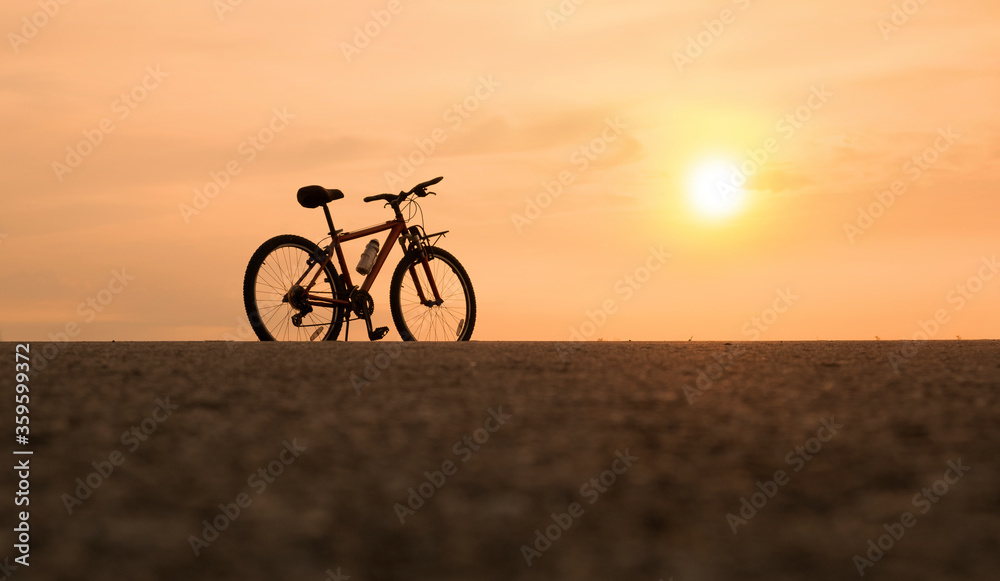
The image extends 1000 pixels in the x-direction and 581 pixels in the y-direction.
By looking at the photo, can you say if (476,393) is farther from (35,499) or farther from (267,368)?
(35,499)

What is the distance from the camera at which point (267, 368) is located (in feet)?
13.4

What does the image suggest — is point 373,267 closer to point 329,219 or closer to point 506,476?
point 329,219

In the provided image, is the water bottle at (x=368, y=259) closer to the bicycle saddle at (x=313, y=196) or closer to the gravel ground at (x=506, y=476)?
the bicycle saddle at (x=313, y=196)

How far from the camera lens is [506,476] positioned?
2.08m

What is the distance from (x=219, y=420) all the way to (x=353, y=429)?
44 centimetres

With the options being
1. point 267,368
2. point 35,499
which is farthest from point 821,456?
point 267,368

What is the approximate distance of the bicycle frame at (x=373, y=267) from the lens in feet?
26.5

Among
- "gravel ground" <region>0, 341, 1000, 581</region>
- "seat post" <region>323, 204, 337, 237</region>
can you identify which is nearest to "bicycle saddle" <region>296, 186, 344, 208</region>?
"seat post" <region>323, 204, 337, 237</region>

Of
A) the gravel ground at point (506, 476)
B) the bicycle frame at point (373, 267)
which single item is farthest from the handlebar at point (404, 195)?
the gravel ground at point (506, 476)

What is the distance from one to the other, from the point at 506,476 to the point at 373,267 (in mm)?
6531

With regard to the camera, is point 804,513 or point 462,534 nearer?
point 462,534

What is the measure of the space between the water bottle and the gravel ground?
14.9 feet

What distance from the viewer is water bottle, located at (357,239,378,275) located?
27.4 feet

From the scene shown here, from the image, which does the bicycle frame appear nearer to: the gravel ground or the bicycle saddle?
the bicycle saddle
